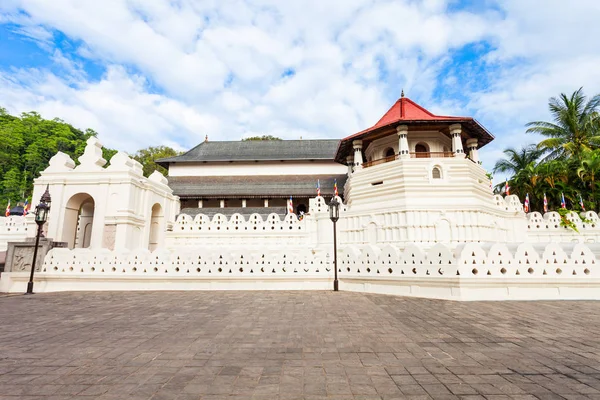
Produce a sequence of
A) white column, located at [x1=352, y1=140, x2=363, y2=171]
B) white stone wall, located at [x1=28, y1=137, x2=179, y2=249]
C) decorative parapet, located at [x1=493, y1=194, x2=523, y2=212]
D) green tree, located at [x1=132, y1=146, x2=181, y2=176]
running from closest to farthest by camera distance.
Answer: white stone wall, located at [x1=28, y1=137, x2=179, y2=249] < decorative parapet, located at [x1=493, y1=194, x2=523, y2=212] < white column, located at [x1=352, y1=140, x2=363, y2=171] < green tree, located at [x1=132, y1=146, x2=181, y2=176]

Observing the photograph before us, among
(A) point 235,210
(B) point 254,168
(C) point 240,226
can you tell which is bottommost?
(C) point 240,226

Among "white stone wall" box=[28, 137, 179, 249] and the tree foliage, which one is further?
the tree foliage

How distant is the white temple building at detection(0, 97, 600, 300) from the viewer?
8.56 m

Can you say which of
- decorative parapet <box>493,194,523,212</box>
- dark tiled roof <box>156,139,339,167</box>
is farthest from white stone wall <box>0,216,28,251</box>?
decorative parapet <box>493,194,523,212</box>

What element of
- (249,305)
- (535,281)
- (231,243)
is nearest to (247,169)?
(231,243)

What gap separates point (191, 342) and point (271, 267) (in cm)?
623

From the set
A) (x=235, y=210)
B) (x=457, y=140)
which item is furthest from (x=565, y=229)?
(x=235, y=210)

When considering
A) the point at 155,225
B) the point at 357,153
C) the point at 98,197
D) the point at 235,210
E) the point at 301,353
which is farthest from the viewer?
the point at 235,210

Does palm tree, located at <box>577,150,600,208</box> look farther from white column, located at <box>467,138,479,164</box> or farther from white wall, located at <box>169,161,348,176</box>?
white wall, located at <box>169,161,348,176</box>

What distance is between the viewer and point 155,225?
17094 millimetres

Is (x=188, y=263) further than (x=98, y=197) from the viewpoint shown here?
No

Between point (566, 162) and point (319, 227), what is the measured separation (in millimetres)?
22138

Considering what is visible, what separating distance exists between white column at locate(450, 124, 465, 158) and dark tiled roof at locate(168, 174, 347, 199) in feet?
30.3

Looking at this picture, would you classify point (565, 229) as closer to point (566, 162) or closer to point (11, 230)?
point (566, 162)
